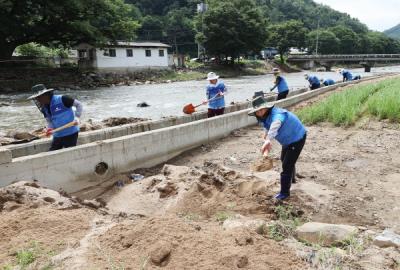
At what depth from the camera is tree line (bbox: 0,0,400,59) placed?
32.5 metres

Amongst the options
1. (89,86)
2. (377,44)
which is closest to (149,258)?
(89,86)

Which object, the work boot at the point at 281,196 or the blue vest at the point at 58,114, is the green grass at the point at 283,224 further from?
the blue vest at the point at 58,114

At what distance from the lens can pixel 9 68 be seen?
3241cm

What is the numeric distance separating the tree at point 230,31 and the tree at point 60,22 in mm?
17544

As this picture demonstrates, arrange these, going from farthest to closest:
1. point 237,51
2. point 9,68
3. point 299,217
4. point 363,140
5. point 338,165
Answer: point 237,51 < point 9,68 < point 363,140 < point 338,165 < point 299,217

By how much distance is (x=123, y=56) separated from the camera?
42969 millimetres

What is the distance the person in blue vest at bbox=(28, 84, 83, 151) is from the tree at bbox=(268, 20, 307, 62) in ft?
220

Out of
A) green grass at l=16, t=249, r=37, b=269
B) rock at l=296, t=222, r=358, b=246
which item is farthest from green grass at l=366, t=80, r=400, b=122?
green grass at l=16, t=249, r=37, b=269

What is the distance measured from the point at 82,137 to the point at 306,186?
15.1 feet

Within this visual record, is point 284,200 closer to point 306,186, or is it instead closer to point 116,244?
point 306,186

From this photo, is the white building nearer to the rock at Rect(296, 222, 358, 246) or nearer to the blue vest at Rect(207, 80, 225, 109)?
the blue vest at Rect(207, 80, 225, 109)

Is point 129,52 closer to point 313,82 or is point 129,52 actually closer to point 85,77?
point 85,77

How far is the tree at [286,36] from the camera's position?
7219 centimetres

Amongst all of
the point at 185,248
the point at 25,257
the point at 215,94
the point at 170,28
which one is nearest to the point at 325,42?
the point at 170,28
